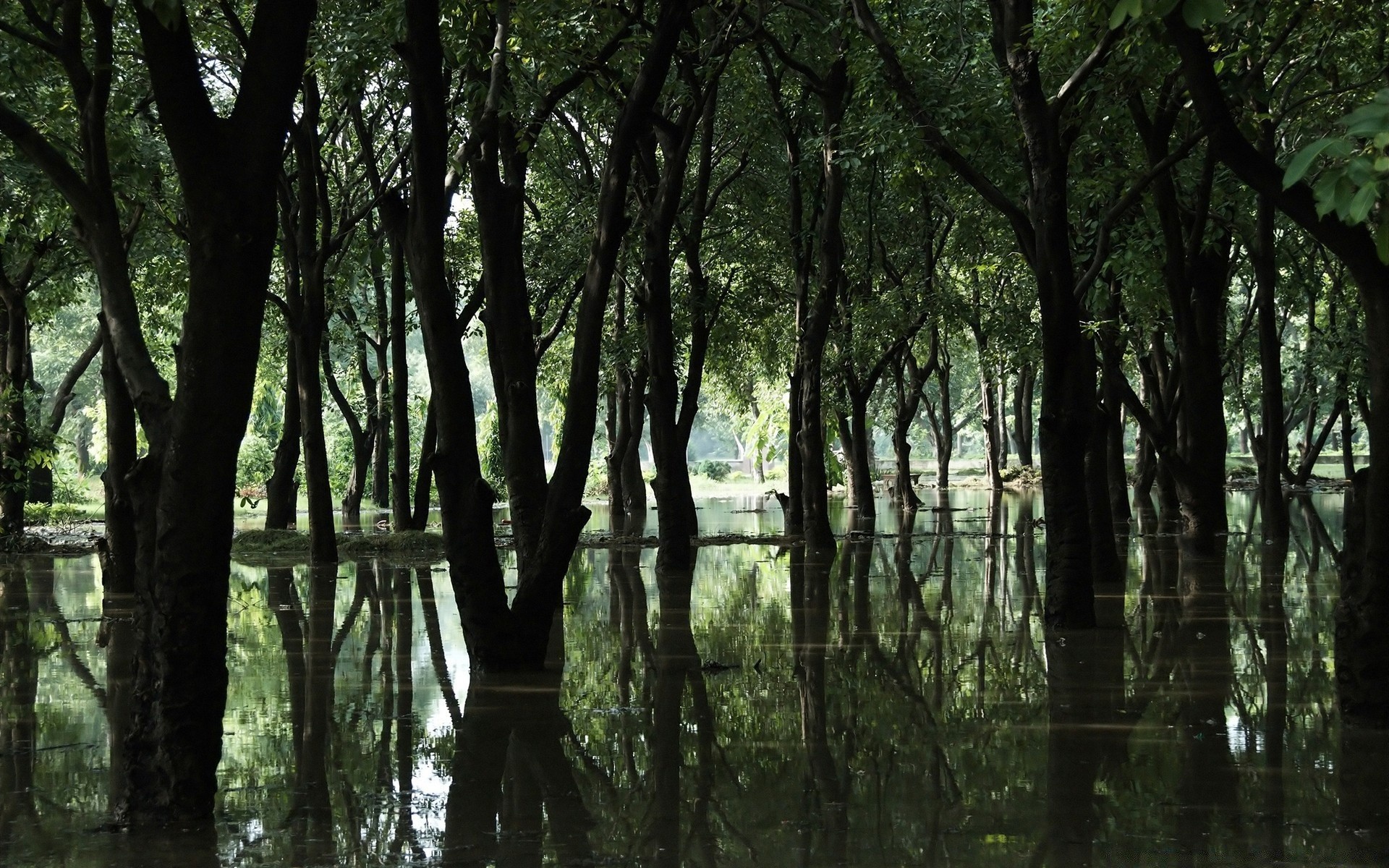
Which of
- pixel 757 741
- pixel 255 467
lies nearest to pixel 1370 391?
pixel 757 741

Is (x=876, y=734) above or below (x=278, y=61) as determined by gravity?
below

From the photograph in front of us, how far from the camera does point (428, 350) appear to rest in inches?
389

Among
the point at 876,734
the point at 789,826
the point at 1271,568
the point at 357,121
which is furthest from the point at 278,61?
the point at 357,121

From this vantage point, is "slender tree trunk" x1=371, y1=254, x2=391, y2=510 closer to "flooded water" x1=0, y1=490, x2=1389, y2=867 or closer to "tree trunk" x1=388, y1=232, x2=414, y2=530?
"tree trunk" x1=388, y1=232, x2=414, y2=530

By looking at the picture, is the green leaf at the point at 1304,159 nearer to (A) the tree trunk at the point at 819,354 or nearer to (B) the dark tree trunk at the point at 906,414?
(A) the tree trunk at the point at 819,354

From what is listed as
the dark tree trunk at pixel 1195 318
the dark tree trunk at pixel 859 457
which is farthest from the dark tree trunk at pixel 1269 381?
the dark tree trunk at pixel 859 457

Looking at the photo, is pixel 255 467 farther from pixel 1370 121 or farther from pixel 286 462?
pixel 1370 121

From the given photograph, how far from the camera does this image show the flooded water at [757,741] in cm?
554

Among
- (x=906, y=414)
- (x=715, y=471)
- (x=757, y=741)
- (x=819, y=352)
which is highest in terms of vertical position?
(x=715, y=471)

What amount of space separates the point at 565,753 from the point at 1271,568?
12563mm

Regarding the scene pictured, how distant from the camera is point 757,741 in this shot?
295 inches

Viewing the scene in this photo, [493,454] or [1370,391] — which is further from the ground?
[493,454]

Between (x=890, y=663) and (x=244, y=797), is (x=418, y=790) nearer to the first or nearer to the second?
(x=244, y=797)

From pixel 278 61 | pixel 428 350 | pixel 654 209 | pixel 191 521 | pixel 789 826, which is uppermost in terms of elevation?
pixel 654 209
